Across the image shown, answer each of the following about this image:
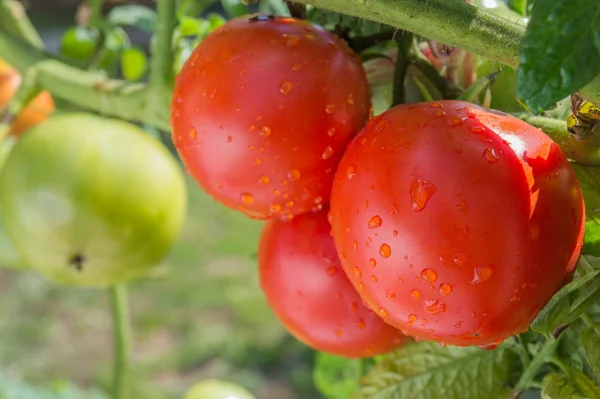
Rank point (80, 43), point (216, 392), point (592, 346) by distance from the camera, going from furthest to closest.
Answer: point (80, 43)
point (216, 392)
point (592, 346)

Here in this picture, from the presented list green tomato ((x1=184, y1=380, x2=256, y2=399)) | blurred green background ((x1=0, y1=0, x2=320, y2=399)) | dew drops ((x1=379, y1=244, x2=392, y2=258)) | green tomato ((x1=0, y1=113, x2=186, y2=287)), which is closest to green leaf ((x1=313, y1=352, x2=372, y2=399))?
green tomato ((x1=184, y1=380, x2=256, y2=399))

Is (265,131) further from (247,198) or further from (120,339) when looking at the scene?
(120,339)

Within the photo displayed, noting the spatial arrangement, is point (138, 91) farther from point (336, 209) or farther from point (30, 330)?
point (30, 330)

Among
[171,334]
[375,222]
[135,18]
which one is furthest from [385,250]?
[171,334]

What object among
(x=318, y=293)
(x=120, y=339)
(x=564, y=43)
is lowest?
(x=120, y=339)

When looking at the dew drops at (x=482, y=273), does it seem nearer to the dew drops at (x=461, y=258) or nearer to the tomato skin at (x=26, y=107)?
the dew drops at (x=461, y=258)

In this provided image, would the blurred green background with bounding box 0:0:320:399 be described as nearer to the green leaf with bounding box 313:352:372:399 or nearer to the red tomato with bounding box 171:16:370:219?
the green leaf with bounding box 313:352:372:399
